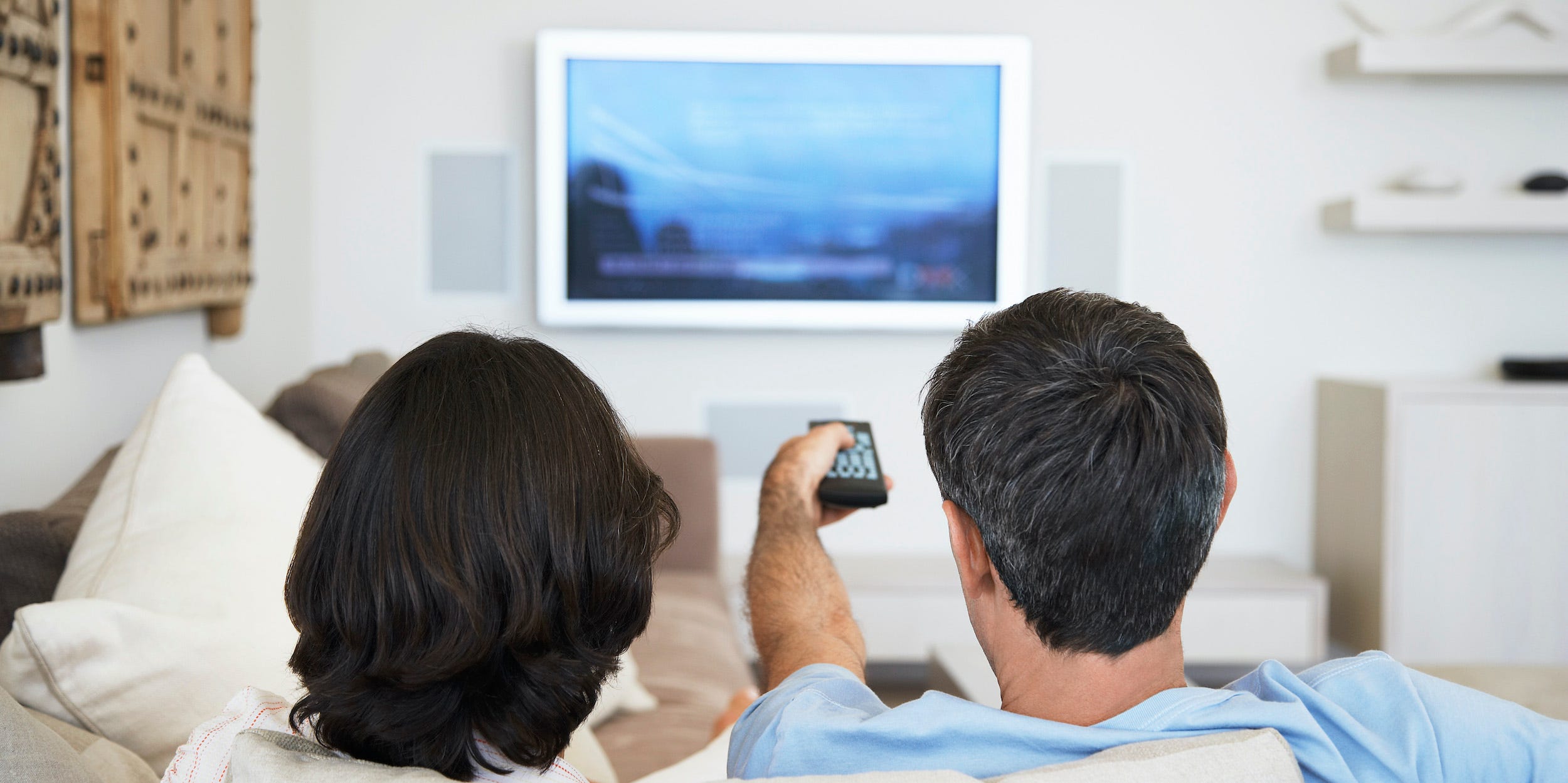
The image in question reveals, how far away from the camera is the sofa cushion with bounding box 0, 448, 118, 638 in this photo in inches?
43.3

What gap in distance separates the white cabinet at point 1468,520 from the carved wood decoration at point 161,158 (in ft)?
9.05

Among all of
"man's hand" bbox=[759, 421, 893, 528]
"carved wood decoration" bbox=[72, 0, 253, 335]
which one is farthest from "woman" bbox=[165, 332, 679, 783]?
"carved wood decoration" bbox=[72, 0, 253, 335]

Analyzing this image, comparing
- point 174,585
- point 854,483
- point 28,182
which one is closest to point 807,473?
point 854,483

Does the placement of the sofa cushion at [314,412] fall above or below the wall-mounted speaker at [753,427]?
above

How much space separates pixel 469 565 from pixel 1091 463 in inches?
14.4

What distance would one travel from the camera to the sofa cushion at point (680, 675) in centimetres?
162

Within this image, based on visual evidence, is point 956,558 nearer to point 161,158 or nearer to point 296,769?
point 296,769

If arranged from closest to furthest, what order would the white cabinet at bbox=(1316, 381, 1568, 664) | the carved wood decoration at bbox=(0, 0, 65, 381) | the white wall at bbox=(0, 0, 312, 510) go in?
the carved wood decoration at bbox=(0, 0, 65, 381)
the white wall at bbox=(0, 0, 312, 510)
the white cabinet at bbox=(1316, 381, 1568, 664)

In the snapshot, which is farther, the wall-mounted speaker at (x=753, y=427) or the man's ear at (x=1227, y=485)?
the wall-mounted speaker at (x=753, y=427)

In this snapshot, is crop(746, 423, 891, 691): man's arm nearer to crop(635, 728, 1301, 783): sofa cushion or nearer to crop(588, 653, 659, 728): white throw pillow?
crop(635, 728, 1301, 783): sofa cushion

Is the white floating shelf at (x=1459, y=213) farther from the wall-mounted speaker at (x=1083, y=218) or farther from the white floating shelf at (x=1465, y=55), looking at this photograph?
the wall-mounted speaker at (x=1083, y=218)

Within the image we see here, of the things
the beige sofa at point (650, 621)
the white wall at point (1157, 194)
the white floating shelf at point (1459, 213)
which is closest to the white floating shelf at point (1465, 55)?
the white wall at point (1157, 194)

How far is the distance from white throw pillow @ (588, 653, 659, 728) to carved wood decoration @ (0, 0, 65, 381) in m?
0.84

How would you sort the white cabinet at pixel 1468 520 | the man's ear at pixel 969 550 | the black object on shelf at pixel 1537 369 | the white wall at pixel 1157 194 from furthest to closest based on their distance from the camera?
the white wall at pixel 1157 194
the black object on shelf at pixel 1537 369
the white cabinet at pixel 1468 520
the man's ear at pixel 969 550
